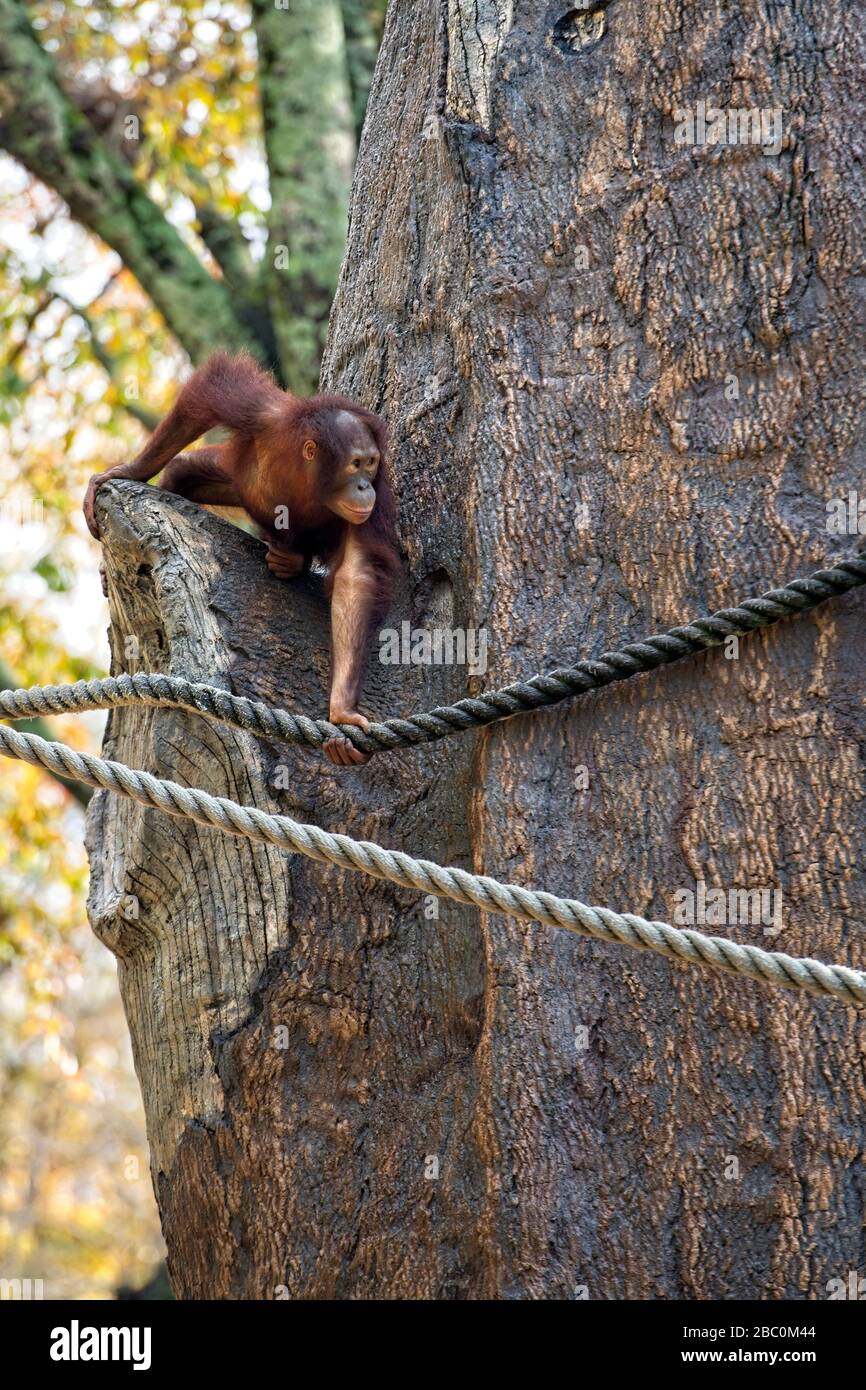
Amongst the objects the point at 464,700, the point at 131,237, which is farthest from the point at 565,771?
the point at 131,237

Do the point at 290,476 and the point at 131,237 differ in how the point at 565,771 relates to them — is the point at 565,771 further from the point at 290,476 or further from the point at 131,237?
the point at 131,237

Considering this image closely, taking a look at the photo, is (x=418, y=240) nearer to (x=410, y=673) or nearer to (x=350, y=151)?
(x=410, y=673)

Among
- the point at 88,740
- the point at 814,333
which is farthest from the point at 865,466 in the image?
the point at 88,740

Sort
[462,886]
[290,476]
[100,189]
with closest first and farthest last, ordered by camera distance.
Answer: [462,886]
[290,476]
[100,189]

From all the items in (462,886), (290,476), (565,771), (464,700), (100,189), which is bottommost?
(462,886)

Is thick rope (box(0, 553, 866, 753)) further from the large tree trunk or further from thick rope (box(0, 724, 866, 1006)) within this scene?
thick rope (box(0, 724, 866, 1006))

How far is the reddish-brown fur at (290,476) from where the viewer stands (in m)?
3.49

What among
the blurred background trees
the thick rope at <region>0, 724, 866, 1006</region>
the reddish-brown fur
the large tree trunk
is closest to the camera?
the thick rope at <region>0, 724, 866, 1006</region>

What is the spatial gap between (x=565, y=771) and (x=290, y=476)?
145cm

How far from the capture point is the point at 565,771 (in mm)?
3008

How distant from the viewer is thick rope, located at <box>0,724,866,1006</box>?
2.40 m

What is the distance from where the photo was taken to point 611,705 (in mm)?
3002

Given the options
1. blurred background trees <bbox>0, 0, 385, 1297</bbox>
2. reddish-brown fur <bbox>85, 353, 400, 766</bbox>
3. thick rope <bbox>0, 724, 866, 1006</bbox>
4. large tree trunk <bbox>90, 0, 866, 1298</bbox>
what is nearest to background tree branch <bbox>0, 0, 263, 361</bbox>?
blurred background trees <bbox>0, 0, 385, 1297</bbox>

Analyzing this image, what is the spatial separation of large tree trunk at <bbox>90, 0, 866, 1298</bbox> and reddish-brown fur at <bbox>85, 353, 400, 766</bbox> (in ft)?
0.43
